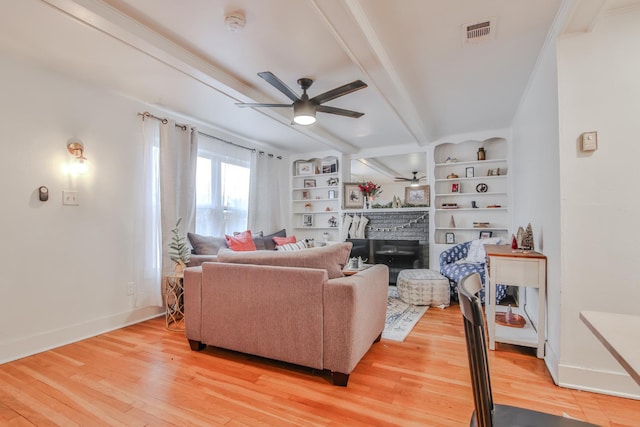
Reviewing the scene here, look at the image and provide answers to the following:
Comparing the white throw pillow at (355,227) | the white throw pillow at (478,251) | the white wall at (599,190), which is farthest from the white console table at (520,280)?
the white throw pillow at (355,227)

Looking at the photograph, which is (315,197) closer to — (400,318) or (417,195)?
(417,195)

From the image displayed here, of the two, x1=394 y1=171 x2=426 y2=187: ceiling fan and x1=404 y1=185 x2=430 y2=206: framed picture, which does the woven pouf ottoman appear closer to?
x1=404 y1=185 x2=430 y2=206: framed picture

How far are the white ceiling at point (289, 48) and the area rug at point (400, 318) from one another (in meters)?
2.32

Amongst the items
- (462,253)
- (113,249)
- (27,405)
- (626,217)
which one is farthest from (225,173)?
(626,217)

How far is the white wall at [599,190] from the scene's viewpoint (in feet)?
6.20

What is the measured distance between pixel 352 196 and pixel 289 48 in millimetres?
3604

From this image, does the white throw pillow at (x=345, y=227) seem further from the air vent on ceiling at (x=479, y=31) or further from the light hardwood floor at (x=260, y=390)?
the air vent on ceiling at (x=479, y=31)

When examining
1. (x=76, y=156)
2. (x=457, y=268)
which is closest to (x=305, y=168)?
(x=457, y=268)

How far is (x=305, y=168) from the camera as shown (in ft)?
20.5

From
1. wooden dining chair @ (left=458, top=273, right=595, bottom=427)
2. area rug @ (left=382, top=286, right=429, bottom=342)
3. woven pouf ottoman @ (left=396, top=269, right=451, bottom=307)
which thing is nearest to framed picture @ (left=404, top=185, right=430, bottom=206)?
woven pouf ottoman @ (left=396, top=269, right=451, bottom=307)

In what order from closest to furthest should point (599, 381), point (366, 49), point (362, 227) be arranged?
point (599, 381), point (366, 49), point (362, 227)

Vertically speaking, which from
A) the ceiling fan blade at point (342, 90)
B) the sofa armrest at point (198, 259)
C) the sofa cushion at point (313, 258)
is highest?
the ceiling fan blade at point (342, 90)

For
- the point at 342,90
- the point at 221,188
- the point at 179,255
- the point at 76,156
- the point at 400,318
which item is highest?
the point at 342,90

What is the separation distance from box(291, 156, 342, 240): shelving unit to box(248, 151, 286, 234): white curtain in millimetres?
535
